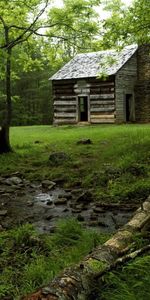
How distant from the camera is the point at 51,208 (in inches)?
327

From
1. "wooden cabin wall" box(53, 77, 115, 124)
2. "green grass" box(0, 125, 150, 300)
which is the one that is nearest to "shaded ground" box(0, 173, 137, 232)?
"green grass" box(0, 125, 150, 300)

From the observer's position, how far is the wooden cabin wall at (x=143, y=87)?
29.7 meters

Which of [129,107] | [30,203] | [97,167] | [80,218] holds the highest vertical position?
[129,107]

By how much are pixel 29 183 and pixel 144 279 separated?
24.5 feet

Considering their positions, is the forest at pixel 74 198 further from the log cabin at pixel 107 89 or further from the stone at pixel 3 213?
the log cabin at pixel 107 89

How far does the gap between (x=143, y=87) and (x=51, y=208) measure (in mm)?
23093

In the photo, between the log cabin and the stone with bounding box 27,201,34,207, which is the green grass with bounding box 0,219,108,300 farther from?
the log cabin

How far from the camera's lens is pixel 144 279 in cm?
348

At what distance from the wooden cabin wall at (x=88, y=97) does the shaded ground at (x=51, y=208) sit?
18672mm

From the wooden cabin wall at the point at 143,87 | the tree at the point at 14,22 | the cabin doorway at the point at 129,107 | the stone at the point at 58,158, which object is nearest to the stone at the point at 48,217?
the stone at the point at 58,158

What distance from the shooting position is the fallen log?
301 cm

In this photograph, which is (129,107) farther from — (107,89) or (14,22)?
(14,22)

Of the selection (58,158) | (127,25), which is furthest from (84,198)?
(127,25)

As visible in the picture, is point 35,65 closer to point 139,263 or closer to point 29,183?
point 29,183
